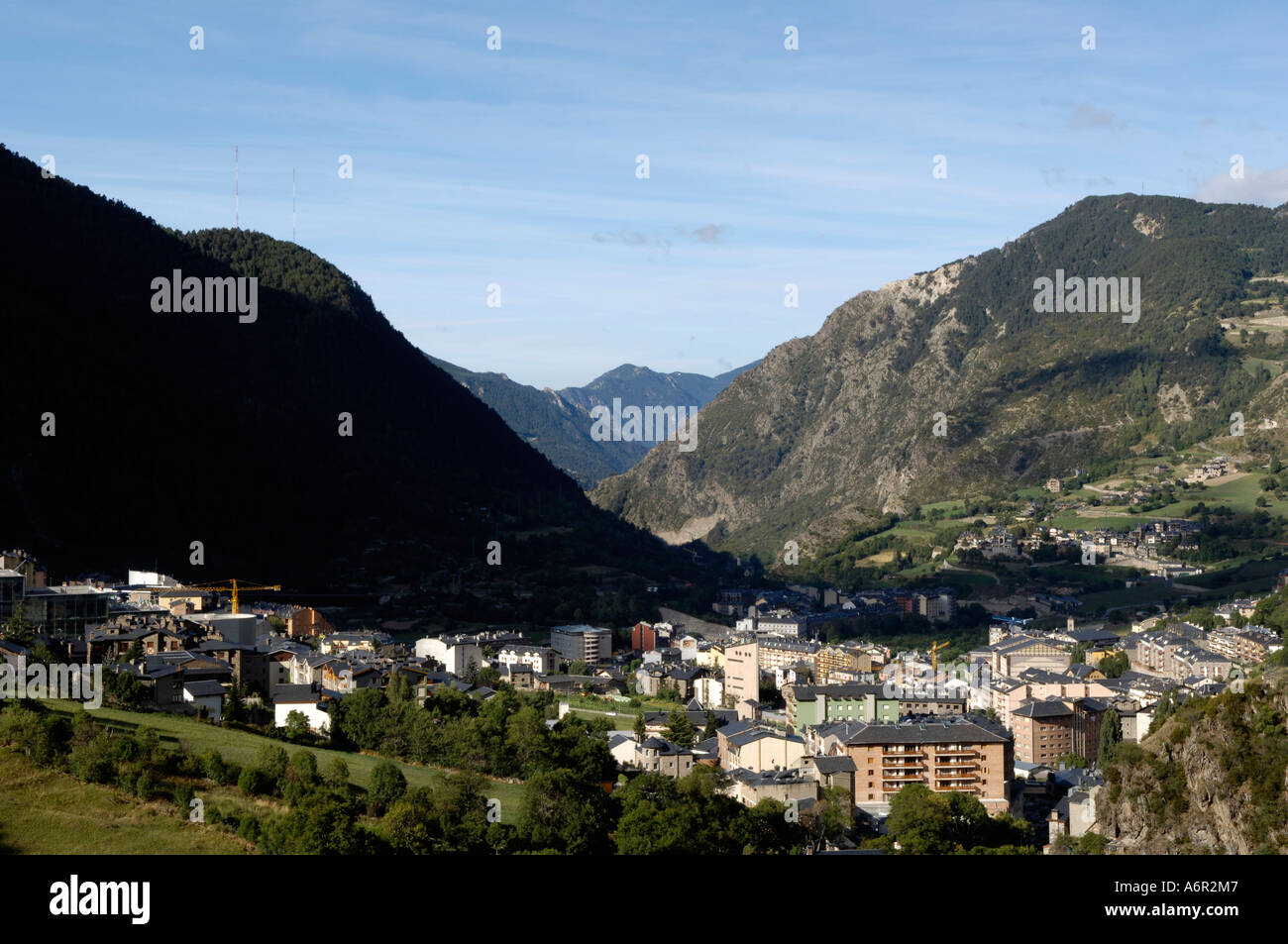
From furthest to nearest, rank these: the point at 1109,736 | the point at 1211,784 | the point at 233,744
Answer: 1. the point at 1109,736
2. the point at 1211,784
3. the point at 233,744

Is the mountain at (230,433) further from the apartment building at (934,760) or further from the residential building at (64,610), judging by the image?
the apartment building at (934,760)

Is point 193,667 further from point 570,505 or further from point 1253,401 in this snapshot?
point 1253,401

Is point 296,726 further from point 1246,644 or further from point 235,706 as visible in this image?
point 1246,644

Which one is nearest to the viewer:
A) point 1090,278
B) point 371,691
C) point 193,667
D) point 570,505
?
point 193,667

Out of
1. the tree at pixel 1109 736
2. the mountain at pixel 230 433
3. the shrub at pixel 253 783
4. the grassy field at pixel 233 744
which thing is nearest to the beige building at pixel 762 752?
the grassy field at pixel 233 744

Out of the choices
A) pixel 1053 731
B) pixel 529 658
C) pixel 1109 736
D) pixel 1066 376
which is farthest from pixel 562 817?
pixel 1066 376

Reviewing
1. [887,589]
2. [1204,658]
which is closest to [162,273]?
[887,589]
